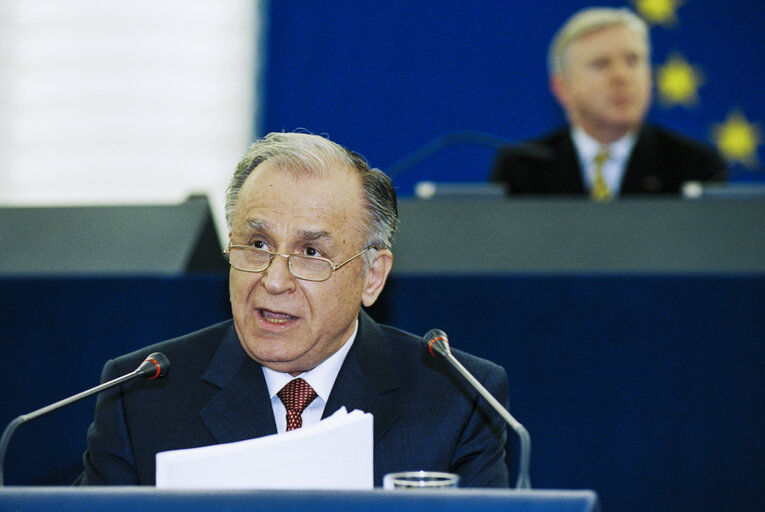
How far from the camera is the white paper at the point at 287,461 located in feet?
4.50

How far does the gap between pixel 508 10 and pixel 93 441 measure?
3.29 meters

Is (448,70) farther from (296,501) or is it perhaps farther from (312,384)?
(296,501)

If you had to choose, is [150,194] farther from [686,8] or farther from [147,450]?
[147,450]

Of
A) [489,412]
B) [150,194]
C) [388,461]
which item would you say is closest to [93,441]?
[388,461]

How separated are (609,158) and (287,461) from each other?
2601 mm

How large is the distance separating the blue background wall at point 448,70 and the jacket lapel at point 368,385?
8.73ft

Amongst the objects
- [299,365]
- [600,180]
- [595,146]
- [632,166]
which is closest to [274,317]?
[299,365]

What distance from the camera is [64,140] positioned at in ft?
Result: 15.8

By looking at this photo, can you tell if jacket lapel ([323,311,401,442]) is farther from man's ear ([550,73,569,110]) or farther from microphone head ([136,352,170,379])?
man's ear ([550,73,569,110])

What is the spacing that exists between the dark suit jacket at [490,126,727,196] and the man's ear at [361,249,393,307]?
168 cm

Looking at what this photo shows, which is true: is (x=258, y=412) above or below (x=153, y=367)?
below

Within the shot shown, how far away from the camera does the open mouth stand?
1.84m

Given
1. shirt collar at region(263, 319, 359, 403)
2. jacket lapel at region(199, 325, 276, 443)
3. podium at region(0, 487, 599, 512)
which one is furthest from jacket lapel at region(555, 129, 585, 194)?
podium at region(0, 487, 599, 512)

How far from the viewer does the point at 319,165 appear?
189 cm
